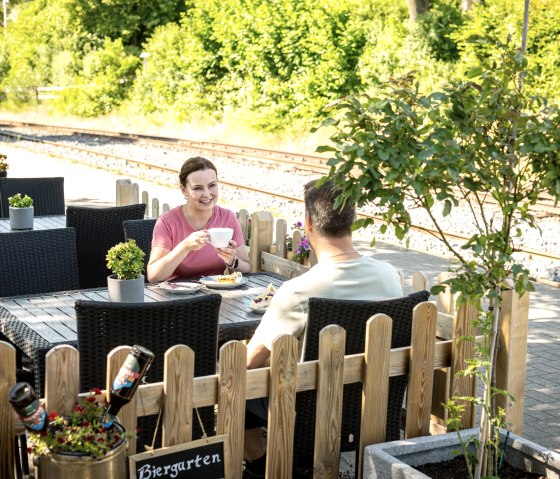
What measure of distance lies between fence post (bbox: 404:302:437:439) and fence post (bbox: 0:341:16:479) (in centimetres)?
181

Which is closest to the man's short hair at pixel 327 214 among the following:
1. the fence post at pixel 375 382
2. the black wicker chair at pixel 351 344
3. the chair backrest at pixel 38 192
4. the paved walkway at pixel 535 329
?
the black wicker chair at pixel 351 344

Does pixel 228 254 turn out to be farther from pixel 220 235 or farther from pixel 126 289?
pixel 126 289

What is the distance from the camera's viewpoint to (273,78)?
31.9 meters

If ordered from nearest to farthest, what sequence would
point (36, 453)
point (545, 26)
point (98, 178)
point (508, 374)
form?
1. point (36, 453)
2. point (508, 374)
3. point (98, 178)
4. point (545, 26)

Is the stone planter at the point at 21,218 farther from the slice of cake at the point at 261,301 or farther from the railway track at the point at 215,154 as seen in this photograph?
the railway track at the point at 215,154

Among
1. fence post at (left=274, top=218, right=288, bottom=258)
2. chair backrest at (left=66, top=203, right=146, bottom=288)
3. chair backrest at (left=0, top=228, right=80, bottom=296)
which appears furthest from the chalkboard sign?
chair backrest at (left=66, top=203, right=146, bottom=288)

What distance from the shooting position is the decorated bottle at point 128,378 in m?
3.34

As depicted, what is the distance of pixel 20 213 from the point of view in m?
7.34

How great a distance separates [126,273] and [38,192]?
4.55 meters

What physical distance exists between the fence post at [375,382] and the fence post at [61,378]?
51.4 inches

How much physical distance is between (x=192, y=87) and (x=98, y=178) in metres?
16.8

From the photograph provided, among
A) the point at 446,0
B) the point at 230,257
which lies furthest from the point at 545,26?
the point at 230,257

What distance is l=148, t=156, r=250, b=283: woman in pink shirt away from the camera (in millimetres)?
6023

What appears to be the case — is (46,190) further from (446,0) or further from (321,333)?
(446,0)
